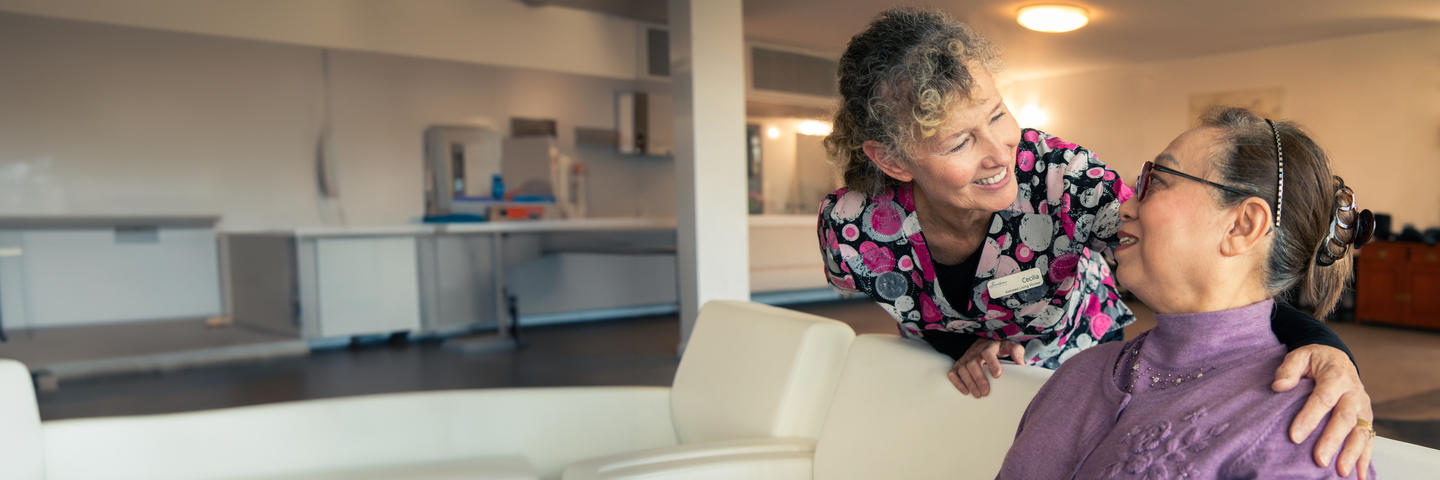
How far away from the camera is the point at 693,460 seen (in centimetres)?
151

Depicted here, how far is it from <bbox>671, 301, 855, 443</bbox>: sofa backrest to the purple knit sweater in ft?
2.21

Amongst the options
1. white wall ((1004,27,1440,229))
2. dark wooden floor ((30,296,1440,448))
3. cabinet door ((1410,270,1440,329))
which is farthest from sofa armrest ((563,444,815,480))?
white wall ((1004,27,1440,229))

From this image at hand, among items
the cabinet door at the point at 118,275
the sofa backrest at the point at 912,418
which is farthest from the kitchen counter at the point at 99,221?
the sofa backrest at the point at 912,418

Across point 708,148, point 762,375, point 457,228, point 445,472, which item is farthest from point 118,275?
point 762,375

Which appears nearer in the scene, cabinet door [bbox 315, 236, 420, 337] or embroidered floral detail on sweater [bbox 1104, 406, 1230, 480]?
embroidered floral detail on sweater [bbox 1104, 406, 1230, 480]

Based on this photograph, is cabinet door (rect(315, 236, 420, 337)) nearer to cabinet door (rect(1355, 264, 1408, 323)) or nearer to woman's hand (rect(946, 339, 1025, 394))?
woman's hand (rect(946, 339, 1025, 394))

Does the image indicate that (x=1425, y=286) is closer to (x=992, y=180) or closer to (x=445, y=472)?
(x=992, y=180)

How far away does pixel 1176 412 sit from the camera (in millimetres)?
852

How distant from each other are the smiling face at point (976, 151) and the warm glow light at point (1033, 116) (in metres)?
9.09

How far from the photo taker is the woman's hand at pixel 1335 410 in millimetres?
753

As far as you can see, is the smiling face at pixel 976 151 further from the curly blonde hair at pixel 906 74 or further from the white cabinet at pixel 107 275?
the white cabinet at pixel 107 275

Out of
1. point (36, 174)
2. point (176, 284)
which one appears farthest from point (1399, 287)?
point (36, 174)

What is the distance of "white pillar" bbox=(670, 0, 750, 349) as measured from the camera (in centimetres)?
521

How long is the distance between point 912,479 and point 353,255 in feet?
17.5
